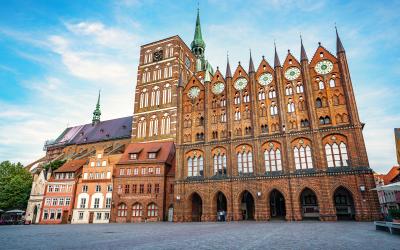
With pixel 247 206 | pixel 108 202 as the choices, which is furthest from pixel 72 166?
pixel 247 206

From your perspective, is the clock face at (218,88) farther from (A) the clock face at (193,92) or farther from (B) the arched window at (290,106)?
(B) the arched window at (290,106)

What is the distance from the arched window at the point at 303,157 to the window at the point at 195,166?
41.5 feet

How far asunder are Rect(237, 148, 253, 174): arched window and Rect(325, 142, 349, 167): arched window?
894cm

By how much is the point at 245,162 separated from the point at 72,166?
111ft

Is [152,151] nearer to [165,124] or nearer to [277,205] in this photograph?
[165,124]

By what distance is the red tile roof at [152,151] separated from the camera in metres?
42.2

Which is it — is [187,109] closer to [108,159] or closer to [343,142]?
[108,159]

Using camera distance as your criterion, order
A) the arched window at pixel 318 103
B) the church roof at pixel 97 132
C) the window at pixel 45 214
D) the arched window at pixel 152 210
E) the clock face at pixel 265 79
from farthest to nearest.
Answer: the church roof at pixel 97 132, the window at pixel 45 214, the arched window at pixel 152 210, the clock face at pixel 265 79, the arched window at pixel 318 103

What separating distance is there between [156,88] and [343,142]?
38.1 metres

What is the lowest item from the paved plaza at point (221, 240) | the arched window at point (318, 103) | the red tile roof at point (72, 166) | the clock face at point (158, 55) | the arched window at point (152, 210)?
the paved plaza at point (221, 240)

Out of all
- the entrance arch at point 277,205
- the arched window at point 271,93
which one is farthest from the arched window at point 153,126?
the entrance arch at point 277,205

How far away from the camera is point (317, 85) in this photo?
108 feet

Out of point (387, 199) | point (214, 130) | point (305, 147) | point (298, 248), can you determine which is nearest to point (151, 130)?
point (214, 130)

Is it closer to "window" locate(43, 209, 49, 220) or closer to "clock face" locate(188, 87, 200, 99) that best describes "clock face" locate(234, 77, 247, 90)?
A: "clock face" locate(188, 87, 200, 99)
